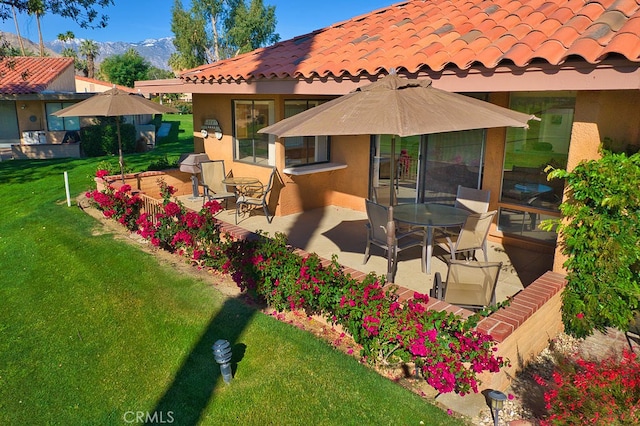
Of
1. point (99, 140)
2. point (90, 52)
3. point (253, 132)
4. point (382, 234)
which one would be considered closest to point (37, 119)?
point (99, 140)

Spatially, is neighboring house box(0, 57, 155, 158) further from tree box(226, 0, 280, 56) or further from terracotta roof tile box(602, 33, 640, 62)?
tree box(226, 0, 280, 56)

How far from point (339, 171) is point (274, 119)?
1.86 m

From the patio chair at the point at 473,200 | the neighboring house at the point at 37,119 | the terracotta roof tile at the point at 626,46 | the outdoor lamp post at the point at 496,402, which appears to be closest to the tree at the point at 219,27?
A: the neighboring house at the point at 37,119

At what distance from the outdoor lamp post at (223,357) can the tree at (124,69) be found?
5203 centimetres

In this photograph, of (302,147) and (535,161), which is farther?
(302,147)

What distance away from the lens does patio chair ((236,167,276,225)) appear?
8984 millimetres

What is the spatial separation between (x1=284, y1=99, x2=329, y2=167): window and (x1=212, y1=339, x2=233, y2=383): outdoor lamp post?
19.1ft

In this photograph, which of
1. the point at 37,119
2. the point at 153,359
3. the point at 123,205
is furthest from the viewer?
the point at 37,119

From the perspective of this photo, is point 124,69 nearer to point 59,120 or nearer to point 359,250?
point 59,120

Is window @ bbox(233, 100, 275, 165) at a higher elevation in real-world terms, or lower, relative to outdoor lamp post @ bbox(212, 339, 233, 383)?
higher

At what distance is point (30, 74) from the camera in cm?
2523

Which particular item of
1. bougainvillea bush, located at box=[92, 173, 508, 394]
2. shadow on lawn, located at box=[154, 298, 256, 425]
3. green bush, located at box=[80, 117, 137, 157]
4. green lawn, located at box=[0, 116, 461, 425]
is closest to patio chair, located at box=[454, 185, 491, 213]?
bougainvillea bush, located at box=[92, 173, 508, 394]

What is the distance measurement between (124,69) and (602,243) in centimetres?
5529

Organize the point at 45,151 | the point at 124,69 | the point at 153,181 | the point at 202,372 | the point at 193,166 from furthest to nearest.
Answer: the point at 124,69, the point at 45,151, the point at 153,181, the point at 193,166, the point at 202,372
